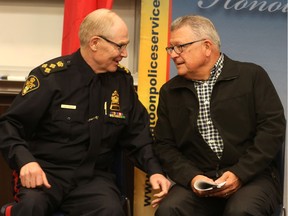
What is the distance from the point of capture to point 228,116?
229 cm

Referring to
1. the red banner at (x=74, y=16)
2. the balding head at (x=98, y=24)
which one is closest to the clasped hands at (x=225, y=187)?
the balding head at (x=98, y=24)

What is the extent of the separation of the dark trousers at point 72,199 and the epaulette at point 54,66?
1.66ft

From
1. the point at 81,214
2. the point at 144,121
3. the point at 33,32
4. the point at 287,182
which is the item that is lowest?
the point at 81,214

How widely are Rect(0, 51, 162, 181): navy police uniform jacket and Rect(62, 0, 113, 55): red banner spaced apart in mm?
280

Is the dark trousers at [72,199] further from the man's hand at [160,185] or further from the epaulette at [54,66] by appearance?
the epaulette at [54,66]

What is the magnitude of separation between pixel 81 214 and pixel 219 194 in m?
0.64

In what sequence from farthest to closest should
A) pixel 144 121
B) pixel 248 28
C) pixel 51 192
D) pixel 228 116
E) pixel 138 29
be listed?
pixel 138 29
pixel 248 28
pixel 144 121
pixel 228 116
pixel 51 192

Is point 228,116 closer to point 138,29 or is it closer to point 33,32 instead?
point 138,29

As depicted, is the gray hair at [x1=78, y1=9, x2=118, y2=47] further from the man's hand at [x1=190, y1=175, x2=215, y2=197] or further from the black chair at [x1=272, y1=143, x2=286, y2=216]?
the black chair at [x1=272, y1=143, x2=286, y2=216]

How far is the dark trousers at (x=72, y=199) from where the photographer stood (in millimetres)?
2020

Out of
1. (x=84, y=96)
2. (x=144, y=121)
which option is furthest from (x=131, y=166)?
(x=84, y=96)

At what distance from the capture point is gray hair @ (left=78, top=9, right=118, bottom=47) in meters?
2.30

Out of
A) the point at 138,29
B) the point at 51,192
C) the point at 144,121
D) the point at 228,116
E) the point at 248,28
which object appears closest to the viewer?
the point at 51,192

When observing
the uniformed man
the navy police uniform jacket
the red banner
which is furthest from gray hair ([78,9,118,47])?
the red banner
